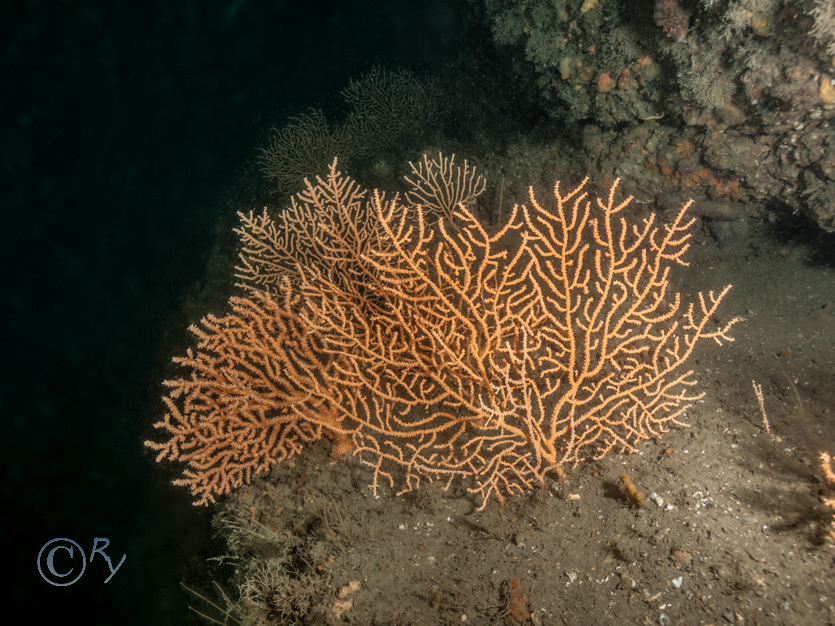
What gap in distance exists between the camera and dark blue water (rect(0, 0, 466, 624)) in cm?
681

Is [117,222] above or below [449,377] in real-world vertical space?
below

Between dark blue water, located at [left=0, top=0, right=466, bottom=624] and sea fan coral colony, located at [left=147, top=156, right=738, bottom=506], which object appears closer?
sea fan coral colony, located at [left=147, top=156, right=738, bottom=506]

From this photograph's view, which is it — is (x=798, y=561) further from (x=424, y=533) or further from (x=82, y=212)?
(x=82, y=212)

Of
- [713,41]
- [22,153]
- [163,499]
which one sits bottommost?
[22,153]

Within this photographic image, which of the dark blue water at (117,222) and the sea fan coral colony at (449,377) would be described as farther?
the dark blue water at (117,222)

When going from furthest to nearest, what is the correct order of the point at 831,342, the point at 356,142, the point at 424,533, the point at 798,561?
the point at 356,142
the point at 831,342
the point at 424,533
the point at 798,561

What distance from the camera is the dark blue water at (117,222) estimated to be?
6809 millimetres

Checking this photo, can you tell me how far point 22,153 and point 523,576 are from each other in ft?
132

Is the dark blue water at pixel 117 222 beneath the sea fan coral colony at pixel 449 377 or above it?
beneath

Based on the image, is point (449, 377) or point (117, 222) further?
point (117, 222)

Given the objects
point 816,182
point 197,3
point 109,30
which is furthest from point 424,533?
point 109,30

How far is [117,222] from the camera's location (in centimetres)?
2902

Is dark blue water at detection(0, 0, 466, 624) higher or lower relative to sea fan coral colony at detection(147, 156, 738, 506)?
lower

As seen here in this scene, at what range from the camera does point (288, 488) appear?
11.0ft
